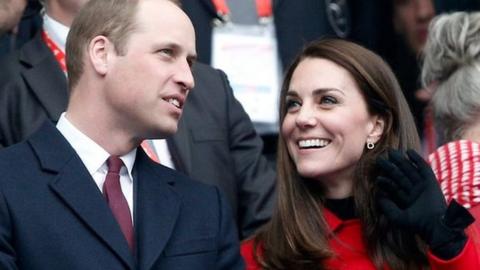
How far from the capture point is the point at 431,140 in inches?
231

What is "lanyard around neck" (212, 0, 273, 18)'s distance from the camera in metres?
5.75

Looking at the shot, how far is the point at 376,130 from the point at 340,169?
18 centimetres

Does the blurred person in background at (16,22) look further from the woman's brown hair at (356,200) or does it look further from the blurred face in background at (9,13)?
the woman's brown hair at (356,200)

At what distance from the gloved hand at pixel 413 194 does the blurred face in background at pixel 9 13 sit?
→ 1.44m

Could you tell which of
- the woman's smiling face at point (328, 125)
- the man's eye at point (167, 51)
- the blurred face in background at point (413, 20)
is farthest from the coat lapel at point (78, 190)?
the blurred face in background at point (413, 20)

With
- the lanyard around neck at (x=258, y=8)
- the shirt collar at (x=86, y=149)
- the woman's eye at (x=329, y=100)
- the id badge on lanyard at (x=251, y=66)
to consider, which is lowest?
the id badge on lanyard at (x=251, y=66)

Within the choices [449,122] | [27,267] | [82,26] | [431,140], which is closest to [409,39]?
[431,140]

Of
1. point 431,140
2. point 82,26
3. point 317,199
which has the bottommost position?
point 431,140

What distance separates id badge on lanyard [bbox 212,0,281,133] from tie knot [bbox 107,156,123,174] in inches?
61.1

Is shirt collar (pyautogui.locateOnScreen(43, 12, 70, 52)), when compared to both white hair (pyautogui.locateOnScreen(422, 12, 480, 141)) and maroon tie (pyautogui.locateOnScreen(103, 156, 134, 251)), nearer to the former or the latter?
maroon tie (pyautogui.locateOnScreen(103, 156, 134, 251))

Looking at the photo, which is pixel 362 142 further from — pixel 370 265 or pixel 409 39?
pixel 409 39

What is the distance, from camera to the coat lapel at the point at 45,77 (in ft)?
15.5

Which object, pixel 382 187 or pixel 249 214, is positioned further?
pixel 249 214

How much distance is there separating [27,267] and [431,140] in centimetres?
242
